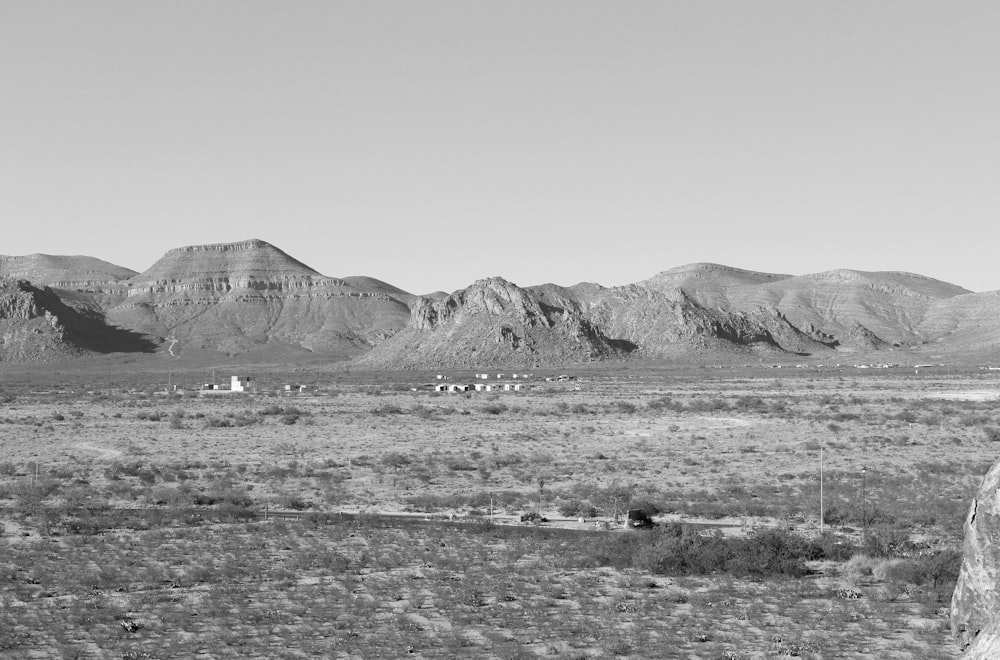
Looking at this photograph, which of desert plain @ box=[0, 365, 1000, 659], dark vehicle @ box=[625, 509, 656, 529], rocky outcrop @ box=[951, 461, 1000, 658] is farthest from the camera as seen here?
dark vehicle @ box=[625, 509, 656, 529]

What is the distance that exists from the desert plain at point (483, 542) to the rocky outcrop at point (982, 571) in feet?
15.5

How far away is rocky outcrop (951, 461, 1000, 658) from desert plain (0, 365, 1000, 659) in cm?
473

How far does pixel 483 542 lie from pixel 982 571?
15.4 meters

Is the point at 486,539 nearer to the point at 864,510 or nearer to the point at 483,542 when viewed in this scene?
the point at 483,542

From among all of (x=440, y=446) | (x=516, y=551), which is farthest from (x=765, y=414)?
(x=516, y=551)

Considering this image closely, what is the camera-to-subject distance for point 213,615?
18.9 m

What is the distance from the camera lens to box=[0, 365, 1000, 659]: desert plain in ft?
58.6

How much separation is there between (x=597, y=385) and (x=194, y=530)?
308 ft

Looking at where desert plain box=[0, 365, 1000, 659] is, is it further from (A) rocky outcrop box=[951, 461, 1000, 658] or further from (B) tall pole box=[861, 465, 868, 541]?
(A) rocky outcrop box=[951, 461, 1000, 658]

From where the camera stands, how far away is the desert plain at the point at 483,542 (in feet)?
58.6

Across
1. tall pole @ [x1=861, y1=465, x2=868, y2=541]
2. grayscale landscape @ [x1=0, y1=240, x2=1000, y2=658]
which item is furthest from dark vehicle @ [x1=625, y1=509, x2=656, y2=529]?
tall pole @ [x1=861, y1=465, x2=868, y2=541]

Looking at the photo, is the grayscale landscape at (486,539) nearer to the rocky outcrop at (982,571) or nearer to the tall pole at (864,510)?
the tall pole at (864,510)

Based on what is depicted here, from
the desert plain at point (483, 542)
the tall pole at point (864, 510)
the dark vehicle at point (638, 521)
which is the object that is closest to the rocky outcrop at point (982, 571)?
the desert plain at point (483, 542)

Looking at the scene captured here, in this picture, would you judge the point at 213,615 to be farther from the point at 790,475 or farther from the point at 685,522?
the point at 790,475
